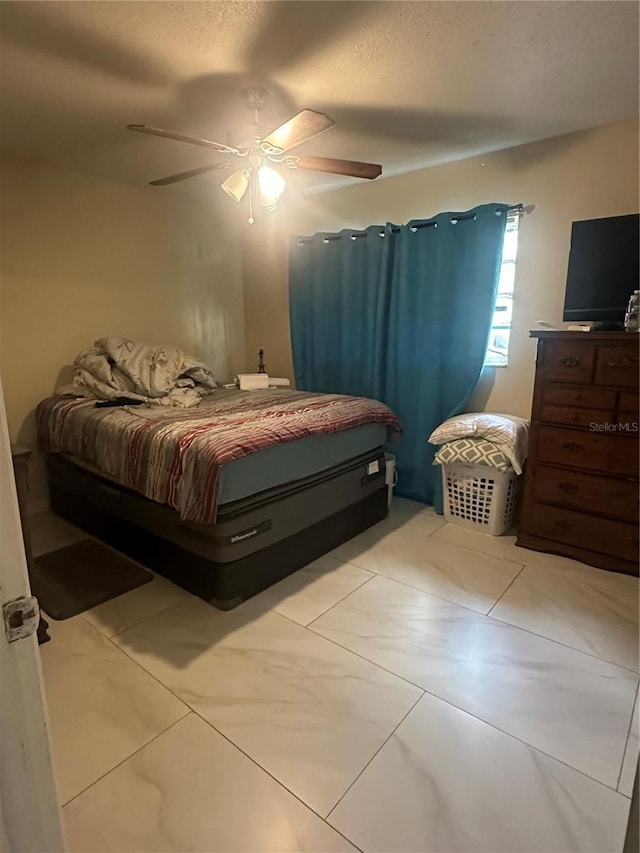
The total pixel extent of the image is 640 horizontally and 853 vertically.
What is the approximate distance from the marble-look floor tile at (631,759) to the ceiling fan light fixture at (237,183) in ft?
8.74

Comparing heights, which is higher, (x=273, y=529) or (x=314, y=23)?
(x=314, y=23)

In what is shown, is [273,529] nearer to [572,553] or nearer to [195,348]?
[572,553]

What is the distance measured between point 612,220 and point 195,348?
3152 millimetres

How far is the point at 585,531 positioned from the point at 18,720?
103 inches

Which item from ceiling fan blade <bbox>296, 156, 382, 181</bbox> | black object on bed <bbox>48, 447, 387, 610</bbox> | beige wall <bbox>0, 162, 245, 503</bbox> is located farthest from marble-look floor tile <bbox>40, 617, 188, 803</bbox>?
ceiling fan blade <bbox>296, 156, 382, 181</bbox>

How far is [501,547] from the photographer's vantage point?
9.04 ft

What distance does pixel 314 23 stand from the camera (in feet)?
5.47

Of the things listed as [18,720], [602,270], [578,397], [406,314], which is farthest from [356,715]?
[406,314]

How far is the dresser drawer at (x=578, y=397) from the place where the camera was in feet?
7.67

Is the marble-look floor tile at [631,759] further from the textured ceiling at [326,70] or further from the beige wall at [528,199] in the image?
the textured ceiling at [326,70]

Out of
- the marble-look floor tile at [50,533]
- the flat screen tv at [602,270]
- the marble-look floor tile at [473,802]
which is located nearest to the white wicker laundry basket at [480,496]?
the flat screen tv at [602,270]

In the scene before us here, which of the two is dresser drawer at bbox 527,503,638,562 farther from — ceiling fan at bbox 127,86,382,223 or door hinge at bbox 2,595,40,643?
door hinge at bbox 2,595,40,643

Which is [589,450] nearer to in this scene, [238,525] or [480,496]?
[480,496]

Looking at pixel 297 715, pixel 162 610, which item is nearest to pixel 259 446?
pixel 162 610
